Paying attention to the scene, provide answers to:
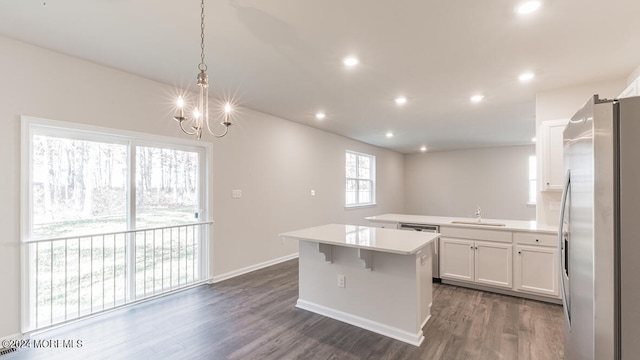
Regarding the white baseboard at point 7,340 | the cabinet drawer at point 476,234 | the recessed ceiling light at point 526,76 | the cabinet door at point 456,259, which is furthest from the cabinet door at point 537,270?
the white baseboard at point 7,340

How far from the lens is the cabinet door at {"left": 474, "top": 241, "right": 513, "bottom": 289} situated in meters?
3.42

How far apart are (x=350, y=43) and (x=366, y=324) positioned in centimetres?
259

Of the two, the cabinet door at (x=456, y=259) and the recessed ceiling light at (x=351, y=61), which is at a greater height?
the recessed ceiling light at (x=351, y=61)

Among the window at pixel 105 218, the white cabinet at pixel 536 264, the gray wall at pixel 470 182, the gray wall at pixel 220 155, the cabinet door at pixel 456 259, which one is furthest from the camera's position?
the gray wall at pixel 470 182

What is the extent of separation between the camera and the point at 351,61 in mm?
2838

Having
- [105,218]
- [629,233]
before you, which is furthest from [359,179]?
[629,233]

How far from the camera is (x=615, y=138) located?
0.98 metres

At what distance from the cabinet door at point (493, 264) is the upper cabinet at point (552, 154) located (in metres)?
0.88

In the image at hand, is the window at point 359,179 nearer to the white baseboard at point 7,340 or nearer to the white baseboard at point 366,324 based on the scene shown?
the white baseboard at point 366,324

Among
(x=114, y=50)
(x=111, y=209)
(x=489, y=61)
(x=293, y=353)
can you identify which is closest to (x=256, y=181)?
(x=111, y=209)

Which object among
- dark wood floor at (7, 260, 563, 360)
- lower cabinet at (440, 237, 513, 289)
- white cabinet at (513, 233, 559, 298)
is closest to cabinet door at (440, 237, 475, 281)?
lower cabinet at (440, 237, 513, 289)

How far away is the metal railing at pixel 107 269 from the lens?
8.70 ft

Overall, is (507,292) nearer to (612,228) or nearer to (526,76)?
(526,76)

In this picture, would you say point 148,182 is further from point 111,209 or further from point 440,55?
point 440,55
